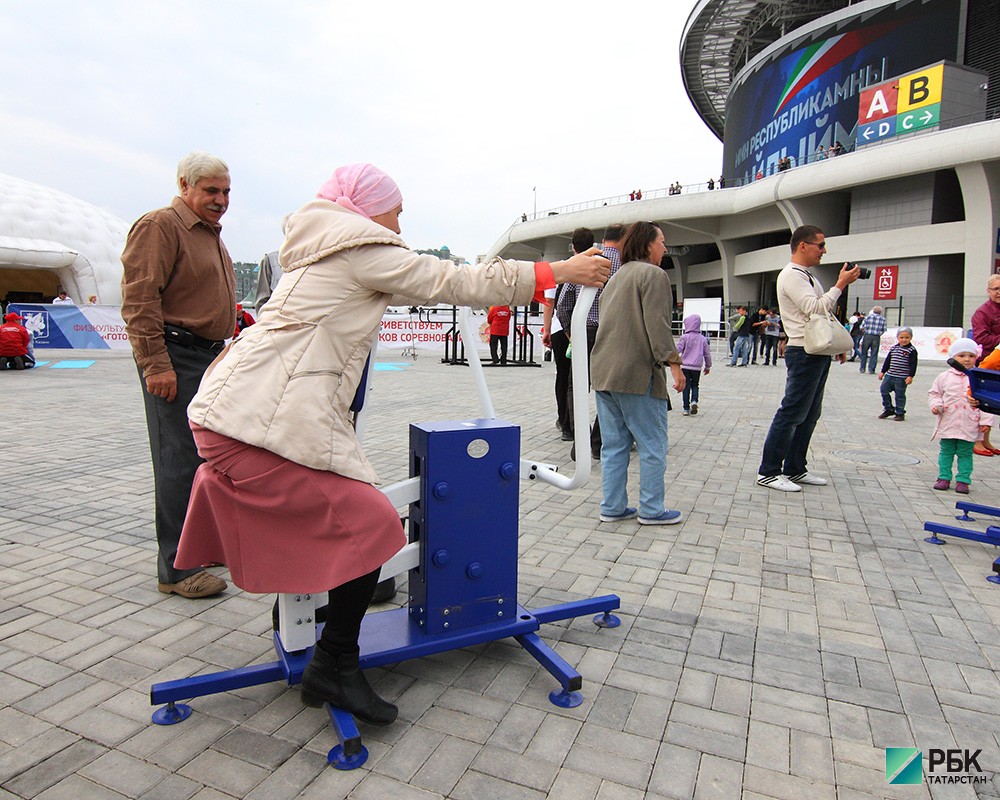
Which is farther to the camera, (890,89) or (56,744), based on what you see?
(890,89)

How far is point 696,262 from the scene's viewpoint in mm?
55688

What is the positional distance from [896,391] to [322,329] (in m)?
9.70

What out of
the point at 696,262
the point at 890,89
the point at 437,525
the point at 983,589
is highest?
the point at 890,89

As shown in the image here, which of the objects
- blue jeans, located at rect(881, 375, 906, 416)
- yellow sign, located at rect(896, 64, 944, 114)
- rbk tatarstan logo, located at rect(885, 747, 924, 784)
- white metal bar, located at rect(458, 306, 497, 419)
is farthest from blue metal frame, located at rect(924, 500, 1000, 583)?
yellow sign, located at rect(896, 64, 944, 114)

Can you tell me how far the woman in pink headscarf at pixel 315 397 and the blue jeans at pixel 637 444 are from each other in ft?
8.26

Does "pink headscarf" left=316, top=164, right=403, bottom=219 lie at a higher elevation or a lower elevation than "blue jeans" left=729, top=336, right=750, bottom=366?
higher

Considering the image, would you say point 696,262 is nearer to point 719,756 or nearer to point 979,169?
point 979,169

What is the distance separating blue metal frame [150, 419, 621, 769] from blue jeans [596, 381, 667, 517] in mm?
2005

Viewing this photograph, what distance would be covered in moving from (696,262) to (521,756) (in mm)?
57231

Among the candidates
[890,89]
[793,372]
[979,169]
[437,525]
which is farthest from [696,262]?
[437,525]

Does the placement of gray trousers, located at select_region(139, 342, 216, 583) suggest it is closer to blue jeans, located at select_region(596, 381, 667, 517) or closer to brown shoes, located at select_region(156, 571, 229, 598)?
brown shoes, located at select_region(156, 571, 229, 598)

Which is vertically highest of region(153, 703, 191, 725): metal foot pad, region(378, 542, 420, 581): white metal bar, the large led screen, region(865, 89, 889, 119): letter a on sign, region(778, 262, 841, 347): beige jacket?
the large led screen

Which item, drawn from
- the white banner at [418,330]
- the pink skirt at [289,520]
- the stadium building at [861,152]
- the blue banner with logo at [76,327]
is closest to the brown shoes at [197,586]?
the pink skirt at [289,520]

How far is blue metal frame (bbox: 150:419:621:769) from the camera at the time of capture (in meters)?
2.47
